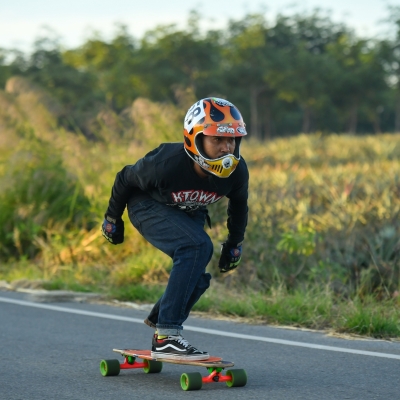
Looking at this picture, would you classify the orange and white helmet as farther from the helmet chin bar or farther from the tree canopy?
the tree canopy

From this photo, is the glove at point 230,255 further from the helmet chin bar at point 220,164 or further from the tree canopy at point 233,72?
the tree canopy at point 233,72

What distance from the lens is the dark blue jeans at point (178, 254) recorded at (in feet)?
17.1

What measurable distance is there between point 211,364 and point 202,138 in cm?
134

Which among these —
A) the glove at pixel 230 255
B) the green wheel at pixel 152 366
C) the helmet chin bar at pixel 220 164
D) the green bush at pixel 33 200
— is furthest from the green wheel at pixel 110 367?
the green bush at pixel 33 200

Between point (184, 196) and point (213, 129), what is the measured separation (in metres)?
0.53

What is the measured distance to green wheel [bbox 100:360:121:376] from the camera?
545 centimetres

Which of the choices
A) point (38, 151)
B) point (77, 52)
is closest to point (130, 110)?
point (38, 151)

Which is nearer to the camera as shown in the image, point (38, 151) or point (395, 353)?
point (395, 353)

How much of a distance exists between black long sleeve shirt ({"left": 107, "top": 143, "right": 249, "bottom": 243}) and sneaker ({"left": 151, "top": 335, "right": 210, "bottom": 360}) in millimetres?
856

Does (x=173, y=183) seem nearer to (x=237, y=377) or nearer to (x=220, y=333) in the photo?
(x=237, y=377)

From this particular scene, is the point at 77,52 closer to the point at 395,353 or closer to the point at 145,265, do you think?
the point at 145,265

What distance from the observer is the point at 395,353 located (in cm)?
615

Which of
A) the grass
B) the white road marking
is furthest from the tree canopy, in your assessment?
the white road marking

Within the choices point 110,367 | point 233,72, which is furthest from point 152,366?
point 233,72
